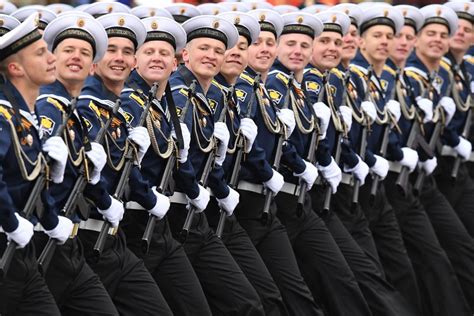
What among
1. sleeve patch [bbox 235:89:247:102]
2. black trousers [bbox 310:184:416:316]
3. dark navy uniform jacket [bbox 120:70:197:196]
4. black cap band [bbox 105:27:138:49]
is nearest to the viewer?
dark navy uniform jacket [bbox 120:70:197:196]

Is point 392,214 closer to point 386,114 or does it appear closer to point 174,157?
point 386,114

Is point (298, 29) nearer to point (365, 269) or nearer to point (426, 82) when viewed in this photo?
point (365, 269)

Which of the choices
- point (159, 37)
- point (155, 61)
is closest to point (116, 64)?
point (155, 61)

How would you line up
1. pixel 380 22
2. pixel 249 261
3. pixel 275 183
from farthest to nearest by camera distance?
pixel 380 22 < pixel 275 183 < pixel 249 261

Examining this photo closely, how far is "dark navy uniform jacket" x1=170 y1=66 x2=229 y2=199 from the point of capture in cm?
1057

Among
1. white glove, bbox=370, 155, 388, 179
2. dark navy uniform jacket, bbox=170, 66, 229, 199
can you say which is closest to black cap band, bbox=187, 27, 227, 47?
dark navy uniform jacket, bbox=170, 66, 229, 199

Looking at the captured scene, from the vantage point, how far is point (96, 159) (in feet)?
30.9

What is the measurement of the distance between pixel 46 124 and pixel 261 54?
266 cm

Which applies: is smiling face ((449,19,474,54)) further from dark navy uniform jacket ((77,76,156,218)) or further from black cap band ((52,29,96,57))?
black cap band ((52,29,96,57))

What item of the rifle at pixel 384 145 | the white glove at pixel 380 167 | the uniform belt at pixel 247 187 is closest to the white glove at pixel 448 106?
the rifle at pixel 384 145

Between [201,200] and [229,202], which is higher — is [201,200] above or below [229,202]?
above

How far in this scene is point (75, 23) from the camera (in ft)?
32.1

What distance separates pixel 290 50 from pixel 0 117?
3711 mm

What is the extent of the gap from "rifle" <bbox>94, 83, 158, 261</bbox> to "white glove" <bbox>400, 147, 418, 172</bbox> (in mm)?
3250
